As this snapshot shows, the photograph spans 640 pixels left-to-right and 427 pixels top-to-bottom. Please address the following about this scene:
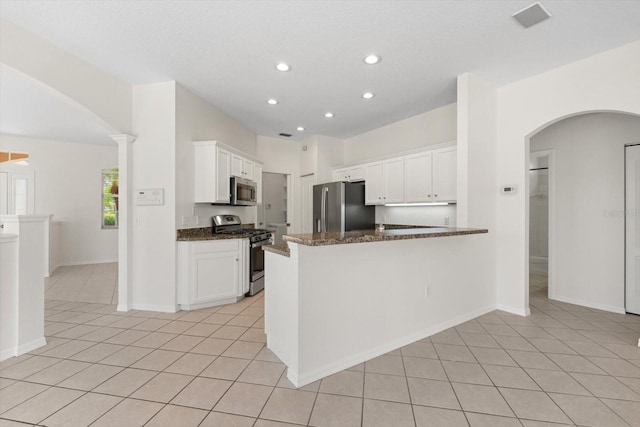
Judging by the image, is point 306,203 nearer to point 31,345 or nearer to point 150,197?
point 150,197

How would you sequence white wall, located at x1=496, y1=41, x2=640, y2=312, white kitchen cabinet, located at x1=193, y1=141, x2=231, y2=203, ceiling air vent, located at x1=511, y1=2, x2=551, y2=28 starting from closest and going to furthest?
ceiling air vent, located at x1=511, y1=2, x2=551, y2=28
white wall, located at x1=496, y1=41, x2=640, y2=312
white kitchen cabinet, located at x1=193, y1=141, x2=231, y2=203

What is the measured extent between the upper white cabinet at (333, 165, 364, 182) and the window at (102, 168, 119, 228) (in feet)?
17.5

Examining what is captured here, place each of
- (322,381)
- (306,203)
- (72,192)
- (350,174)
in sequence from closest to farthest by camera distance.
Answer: (322,381), (350,174), (306,203), (72,192)

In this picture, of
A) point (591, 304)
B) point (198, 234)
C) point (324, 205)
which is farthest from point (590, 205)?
point (198, 234)

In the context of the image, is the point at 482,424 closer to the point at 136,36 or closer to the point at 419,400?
the point at 419,400

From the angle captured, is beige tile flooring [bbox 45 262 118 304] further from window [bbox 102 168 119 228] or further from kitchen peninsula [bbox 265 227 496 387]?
kitchen peninsula [bbox 265 227 496 387]

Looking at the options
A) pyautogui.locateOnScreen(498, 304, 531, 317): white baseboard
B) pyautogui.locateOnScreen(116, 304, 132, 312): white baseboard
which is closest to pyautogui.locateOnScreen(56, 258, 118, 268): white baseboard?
pyautogui.locateOnScreen(116, 304, 132, 312): white baseboard

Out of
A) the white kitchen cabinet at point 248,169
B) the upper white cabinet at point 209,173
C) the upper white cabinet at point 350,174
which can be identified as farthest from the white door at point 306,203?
the upper white cabinet at point 209,173

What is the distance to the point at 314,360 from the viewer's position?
2084 mm

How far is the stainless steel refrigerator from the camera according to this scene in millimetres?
5066

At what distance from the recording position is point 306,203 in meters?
6.14

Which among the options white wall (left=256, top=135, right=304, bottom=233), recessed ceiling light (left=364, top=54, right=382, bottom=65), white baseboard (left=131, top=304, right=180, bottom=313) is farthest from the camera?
white wall (left=256, top=135, right=304, bottom=233)

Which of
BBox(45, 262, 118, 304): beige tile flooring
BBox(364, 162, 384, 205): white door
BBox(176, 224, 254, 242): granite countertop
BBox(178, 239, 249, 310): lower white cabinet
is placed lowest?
BBox(45, 262, 118, 304): beige tile flooring

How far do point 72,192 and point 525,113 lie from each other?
853cm
